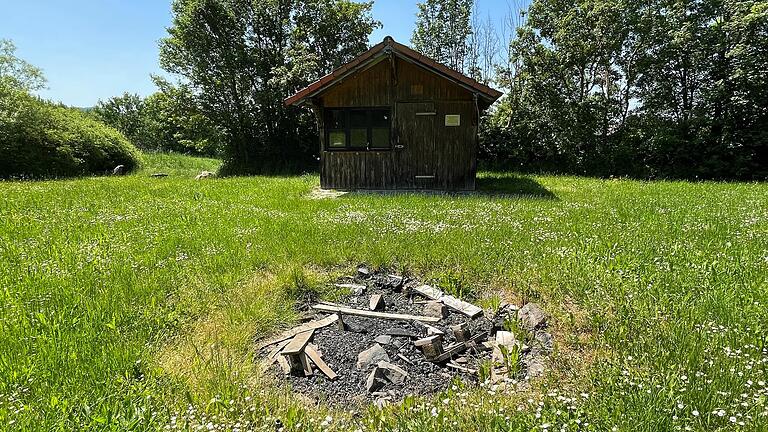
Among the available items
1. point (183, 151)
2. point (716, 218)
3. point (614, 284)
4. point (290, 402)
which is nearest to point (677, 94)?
point (716, 218)

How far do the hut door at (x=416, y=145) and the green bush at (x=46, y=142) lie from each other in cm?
1598

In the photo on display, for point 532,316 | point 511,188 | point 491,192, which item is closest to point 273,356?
point 532,316

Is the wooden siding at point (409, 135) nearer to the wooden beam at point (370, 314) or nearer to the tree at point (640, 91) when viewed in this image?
the tree at point (640, 91)

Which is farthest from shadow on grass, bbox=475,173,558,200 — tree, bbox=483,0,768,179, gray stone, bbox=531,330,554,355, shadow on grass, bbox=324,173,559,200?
gray stone, bbox=531,330,554,355

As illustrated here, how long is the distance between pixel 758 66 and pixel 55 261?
21.8m

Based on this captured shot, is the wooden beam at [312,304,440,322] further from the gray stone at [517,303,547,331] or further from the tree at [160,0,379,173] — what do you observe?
the tree at [160,0,379,173]

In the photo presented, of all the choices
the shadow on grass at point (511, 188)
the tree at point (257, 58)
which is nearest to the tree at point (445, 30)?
the tree at point (257, 58)

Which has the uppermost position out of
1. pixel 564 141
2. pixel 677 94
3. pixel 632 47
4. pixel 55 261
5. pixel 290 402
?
pixel 632 47

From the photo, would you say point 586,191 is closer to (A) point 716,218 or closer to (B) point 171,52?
(A) point 716,218

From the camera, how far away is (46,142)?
1866cm

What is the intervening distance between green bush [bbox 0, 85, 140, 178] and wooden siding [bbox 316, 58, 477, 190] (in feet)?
46.6

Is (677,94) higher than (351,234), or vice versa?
(677,94)

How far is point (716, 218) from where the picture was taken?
23.8 feet

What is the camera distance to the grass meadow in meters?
2.39
